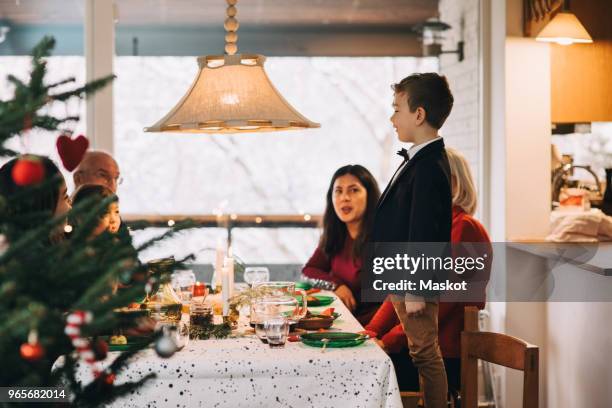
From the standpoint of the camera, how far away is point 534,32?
425 centimetres

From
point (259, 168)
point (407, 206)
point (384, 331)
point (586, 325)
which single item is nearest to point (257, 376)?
point (407, 206)

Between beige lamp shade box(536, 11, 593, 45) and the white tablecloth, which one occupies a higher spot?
beige lamp shade box(536, 11, 593, 45)

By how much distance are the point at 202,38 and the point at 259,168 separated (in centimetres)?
78

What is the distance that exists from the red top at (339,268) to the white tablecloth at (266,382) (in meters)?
1.60

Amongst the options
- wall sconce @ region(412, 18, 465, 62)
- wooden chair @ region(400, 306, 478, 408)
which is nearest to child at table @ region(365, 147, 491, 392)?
wooden chair @ region(400, 306, 478, 408)

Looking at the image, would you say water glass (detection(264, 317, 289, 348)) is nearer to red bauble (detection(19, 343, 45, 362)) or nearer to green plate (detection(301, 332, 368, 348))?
green plate (detection(301, 332, 368, 348))

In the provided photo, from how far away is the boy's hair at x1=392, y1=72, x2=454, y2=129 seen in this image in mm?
3020

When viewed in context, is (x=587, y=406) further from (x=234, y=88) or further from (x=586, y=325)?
(x=234, y=88)

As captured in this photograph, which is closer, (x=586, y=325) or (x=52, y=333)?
(x=52, y=333)

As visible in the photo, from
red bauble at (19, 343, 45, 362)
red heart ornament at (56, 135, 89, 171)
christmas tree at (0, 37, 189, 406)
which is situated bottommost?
A: red bauble at (19, 343, 45, 362)

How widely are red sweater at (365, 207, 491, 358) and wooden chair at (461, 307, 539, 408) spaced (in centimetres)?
68

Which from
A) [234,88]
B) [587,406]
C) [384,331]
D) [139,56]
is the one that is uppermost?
[139,56]

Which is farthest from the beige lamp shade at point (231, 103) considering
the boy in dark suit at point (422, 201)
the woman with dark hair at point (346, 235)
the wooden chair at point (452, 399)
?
the woman with dark hair at point (346, 235)

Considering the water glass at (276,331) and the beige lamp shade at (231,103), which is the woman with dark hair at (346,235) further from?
the water glass at (276,331)
